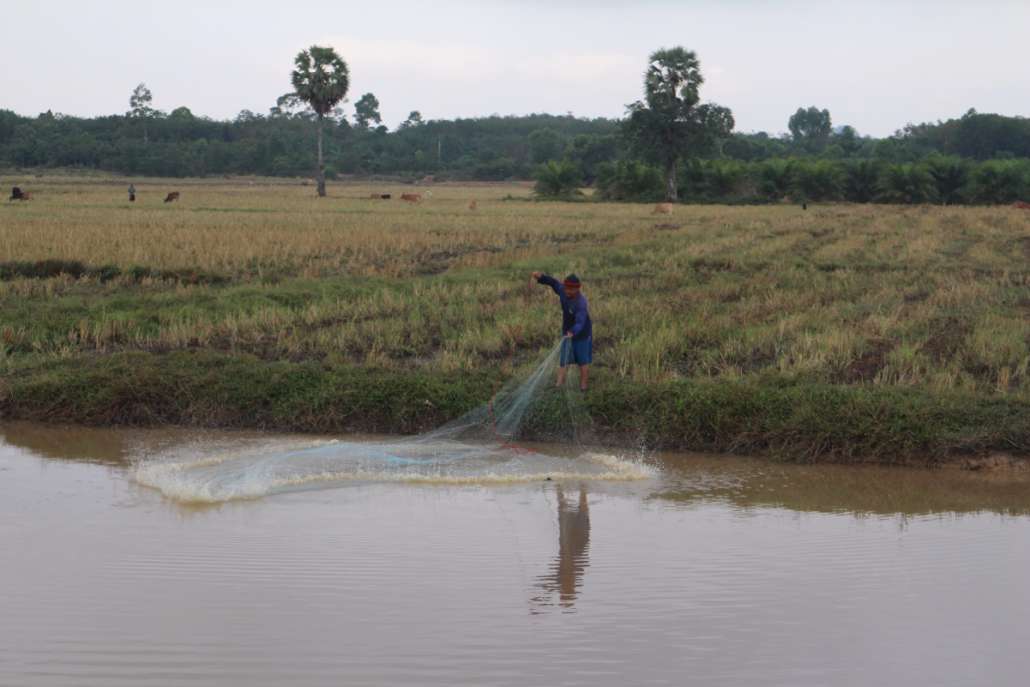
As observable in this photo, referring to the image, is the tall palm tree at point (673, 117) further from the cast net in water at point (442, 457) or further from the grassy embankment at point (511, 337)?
the cast net in water at point (442, 457)

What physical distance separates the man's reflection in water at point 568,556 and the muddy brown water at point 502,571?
0.02 m

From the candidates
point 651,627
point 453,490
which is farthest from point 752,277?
point 651,627

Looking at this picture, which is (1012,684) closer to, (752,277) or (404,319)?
(404,319)

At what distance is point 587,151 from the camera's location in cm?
9556

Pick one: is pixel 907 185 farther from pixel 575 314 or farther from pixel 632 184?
pixel 575 314

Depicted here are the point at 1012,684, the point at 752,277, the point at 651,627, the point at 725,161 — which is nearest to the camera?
the point at 1012,684

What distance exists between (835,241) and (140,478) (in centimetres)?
2278

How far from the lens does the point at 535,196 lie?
64.0 metres

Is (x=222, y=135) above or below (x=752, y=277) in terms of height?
above

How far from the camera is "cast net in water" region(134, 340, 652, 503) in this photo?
8.53 meters

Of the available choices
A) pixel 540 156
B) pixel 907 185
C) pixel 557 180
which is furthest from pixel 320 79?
pixel 540 156

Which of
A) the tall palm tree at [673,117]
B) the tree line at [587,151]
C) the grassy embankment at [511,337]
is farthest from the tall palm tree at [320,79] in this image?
the grassy embankment at [511,337]

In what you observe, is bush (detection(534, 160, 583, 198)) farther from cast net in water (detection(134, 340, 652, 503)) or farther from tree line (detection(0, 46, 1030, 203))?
cast net in water (detection(134, 340, 652, 503))

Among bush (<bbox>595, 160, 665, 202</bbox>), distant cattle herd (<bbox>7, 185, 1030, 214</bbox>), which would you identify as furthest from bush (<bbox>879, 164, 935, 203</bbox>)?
bush (<bbox>595, 160, 665, 202</bbox>)
